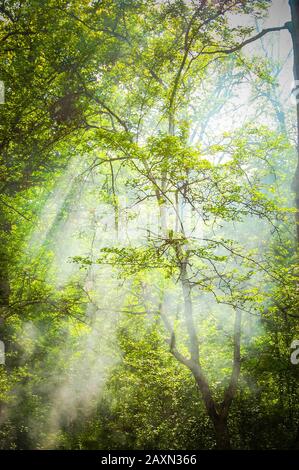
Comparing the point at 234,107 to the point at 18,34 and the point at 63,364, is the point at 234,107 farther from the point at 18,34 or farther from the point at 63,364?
the point at 63,364

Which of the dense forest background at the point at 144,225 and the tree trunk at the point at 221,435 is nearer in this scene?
the dense forest background at the point at 144,225

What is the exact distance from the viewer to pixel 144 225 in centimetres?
831

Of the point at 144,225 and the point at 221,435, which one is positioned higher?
the point at 144,225

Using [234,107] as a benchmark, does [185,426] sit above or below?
below

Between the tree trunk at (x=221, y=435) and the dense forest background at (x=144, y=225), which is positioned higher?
the dense forest background at (x=144, y=225)

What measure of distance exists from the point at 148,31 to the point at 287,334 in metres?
7.86

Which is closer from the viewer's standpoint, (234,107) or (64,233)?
(64,233)

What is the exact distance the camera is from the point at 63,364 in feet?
47.5

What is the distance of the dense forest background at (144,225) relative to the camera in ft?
19.6

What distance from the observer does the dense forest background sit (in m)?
5.99

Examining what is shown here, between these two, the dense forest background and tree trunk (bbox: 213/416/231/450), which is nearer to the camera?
the dense forest background

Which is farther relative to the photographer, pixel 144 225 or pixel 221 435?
pixel 144 225

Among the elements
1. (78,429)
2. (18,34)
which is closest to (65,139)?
(18,34)
